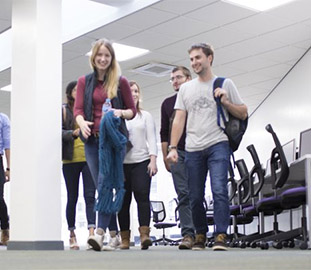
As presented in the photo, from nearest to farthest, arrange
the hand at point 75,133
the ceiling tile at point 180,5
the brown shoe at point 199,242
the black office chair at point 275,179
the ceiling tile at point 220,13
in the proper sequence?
the brown shoe at point 199,242 < the hand at point 75,133 < the black office chair at point 275,179 < the ceiling tile at point 180,5 < the ceiling tile at point 220,13

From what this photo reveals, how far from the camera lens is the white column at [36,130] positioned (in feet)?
14.6

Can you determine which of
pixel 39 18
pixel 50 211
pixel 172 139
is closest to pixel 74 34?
pixel 39 18

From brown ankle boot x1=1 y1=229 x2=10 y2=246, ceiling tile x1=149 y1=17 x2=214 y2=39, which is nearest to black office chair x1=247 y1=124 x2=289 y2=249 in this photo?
brown ankle boot x1=1 y1=229 x2=10 y2=246

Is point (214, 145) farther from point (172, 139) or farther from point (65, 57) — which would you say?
point (65, 57)

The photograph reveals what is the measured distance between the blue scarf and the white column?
1.21 metres

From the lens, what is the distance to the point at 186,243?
154 inches

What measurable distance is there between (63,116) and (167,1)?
7.15 ft

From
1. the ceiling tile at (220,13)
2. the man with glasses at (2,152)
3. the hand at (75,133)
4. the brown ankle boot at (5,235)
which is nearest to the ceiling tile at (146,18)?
the ceiling tile at (220,13)

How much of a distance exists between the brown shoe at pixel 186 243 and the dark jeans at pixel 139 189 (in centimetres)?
25

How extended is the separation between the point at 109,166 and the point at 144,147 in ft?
2.48

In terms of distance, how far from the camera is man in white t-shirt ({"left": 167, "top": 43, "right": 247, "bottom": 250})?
11.5ft

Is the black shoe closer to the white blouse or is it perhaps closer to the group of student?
the group of student

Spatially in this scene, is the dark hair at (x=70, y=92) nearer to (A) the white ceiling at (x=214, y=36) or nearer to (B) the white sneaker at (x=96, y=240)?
(B) the white sneaker at (x=96, y=240)

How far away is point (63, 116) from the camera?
4.74 meters
